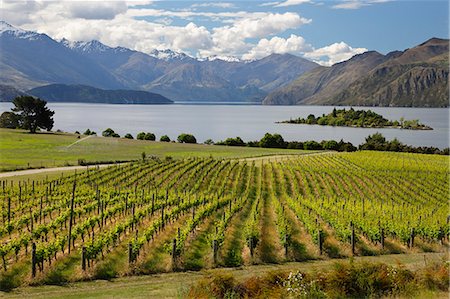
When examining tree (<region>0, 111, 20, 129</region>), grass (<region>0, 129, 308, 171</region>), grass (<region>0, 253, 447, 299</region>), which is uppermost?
tree (<region>0, 111, 20, 129</region>)

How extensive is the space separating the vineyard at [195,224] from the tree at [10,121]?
252ft

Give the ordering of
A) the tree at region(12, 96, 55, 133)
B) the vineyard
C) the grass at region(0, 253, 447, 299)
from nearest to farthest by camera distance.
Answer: the grass at region(0, 253, 447, 299)
the vineyard
the tree at region(12, 96, 55, 133)

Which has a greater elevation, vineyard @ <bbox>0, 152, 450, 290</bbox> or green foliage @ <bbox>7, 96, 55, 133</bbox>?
green foliage @ <bbox>7, 96, 55, 133</bbox>

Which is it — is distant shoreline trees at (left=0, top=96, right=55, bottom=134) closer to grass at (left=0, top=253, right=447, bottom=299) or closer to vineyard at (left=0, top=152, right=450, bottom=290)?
vineyard at (left=0, top=152, right=450, bottom=290)

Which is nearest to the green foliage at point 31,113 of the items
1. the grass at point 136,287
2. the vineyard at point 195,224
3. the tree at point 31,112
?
the tree at point 31,112

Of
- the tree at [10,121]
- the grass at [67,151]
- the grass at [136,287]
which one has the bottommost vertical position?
the grass at [136,287]

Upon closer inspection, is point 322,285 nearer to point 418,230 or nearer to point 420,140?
point 418,230


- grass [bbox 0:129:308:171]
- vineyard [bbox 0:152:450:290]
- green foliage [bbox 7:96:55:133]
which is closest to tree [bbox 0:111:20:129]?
green foliage [bbox 7:96:55:133]

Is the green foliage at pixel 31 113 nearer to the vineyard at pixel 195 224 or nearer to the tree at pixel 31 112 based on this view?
the tree at pixel 31 112

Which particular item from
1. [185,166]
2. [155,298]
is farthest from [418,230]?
[185,166]

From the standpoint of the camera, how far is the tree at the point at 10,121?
12212 centimetres

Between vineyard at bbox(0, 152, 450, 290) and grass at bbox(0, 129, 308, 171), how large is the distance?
16515mm

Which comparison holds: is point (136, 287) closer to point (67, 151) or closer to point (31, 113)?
point (67, 151)

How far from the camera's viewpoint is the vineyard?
76.8ft
